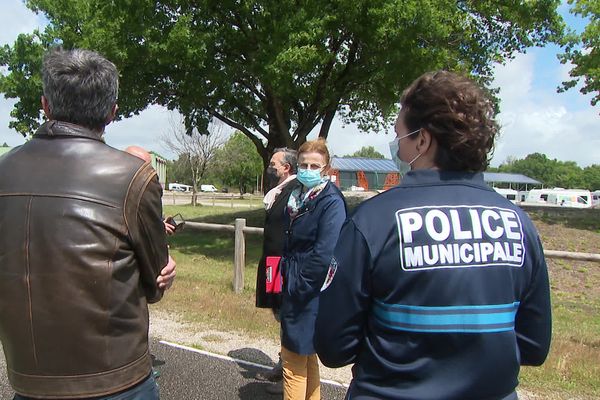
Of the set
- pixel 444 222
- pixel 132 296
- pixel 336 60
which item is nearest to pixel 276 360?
pixel 132 296

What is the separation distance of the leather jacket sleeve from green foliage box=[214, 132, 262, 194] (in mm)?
44713

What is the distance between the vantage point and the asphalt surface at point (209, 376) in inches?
169

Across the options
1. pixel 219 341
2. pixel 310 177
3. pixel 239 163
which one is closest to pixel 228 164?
pixel 239 163

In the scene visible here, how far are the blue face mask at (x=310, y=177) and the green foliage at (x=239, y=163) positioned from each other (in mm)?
43077

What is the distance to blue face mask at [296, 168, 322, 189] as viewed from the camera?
3.54 m

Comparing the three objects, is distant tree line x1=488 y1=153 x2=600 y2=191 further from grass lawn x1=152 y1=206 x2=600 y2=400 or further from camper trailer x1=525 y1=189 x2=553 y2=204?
grass lawn x1=152 y1=206 x2=600 y2=400

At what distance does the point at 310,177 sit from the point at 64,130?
6.47 feet

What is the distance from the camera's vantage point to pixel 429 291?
5.15ft

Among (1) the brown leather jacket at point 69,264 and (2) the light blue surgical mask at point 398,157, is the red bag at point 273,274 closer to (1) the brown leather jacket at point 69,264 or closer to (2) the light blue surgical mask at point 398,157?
(2) the light blue surgical mask at point 398,157

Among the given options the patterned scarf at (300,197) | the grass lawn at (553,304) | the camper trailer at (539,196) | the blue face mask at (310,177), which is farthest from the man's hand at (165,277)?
the camper trailer at (539,196)

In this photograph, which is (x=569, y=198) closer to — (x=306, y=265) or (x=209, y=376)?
(x=209, y=376)

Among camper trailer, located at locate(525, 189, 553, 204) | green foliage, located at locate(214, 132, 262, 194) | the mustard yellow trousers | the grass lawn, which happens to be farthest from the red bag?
camper trailer, located at locate(525, 189, 553, 204)

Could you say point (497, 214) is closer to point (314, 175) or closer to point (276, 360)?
point (314, 175)

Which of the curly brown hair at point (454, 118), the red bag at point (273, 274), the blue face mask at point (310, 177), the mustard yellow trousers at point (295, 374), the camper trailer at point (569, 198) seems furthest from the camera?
the camper trailer at point (569, 198)
